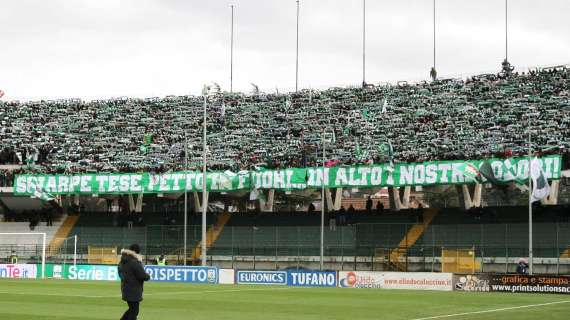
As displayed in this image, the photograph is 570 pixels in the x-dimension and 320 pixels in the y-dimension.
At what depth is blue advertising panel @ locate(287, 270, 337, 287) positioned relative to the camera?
159 feet

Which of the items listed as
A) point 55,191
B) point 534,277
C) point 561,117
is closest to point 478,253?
point 561,117

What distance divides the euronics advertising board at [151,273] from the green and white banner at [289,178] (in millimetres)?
12837

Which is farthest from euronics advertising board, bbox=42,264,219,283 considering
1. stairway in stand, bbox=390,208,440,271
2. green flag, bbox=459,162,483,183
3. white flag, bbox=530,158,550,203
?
white flag, bbox=530,158,550,203

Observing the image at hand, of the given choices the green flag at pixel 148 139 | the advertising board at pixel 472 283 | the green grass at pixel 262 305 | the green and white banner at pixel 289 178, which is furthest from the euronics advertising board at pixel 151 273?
the green flag at pixel 148 139

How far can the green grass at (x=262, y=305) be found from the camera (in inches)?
1068

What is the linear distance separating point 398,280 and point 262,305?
14850 millimetres

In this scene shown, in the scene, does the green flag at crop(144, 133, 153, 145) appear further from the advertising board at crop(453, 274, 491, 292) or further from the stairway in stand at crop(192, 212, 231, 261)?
the advertising board at crop(453, 274, 491, 292)

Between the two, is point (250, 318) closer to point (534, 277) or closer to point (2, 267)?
point (534, 277)

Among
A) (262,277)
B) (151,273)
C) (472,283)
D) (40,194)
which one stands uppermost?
(40,194)

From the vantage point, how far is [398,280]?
150ft

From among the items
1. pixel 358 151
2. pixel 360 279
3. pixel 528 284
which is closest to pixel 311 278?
pixel 360 279

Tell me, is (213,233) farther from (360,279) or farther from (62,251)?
(360,279)

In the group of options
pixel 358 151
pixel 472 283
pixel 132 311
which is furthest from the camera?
pixel 358 151

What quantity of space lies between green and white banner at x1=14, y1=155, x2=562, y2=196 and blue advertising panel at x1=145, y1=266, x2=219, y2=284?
1267 cm
